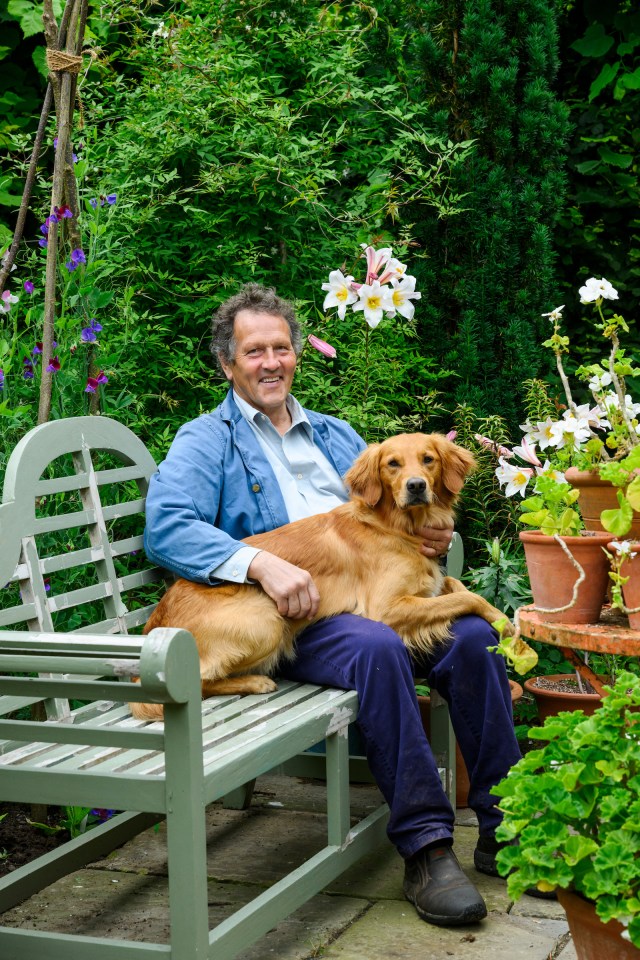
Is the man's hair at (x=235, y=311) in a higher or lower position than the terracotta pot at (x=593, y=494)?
higher

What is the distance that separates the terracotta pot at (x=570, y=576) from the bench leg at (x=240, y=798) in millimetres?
1628

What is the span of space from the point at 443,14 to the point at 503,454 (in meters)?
2.28

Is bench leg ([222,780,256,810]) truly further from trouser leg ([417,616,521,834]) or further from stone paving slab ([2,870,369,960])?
trouser leg ([417,616,521,834])

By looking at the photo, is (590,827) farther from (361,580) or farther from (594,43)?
(594,43)

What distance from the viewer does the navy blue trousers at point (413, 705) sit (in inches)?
109

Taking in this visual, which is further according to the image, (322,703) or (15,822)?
(15,822)

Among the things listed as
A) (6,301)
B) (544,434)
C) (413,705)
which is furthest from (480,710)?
(6,301)

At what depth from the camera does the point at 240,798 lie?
3.71 m

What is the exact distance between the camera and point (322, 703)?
2785mm

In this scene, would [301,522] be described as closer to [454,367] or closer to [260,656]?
[260,656]

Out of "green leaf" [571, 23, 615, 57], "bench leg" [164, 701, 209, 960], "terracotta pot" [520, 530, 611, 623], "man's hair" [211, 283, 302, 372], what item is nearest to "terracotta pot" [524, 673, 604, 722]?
"terracotta pot" [520, 530, 611, 623]

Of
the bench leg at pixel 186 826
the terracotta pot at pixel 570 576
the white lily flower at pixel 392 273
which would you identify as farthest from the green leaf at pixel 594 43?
the bench leg at pixel 186 826

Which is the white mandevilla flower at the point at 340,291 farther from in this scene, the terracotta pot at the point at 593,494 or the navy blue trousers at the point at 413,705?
the terracotta pot at the point at 593,494

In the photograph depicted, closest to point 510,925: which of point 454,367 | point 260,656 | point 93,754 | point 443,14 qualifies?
point 260,656
